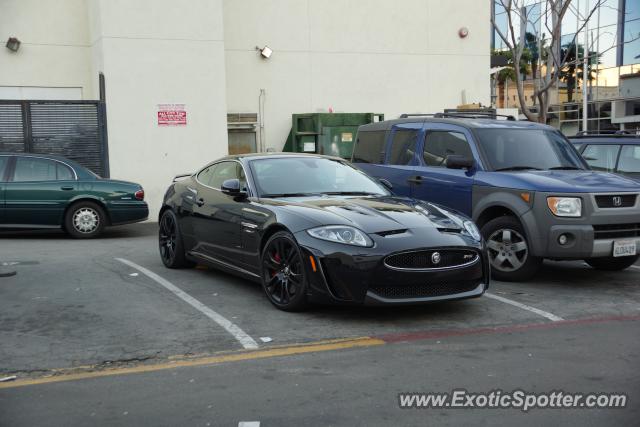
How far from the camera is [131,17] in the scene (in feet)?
49.2

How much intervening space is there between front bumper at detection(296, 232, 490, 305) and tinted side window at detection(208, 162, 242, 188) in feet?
6.19

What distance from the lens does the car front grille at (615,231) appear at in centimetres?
746

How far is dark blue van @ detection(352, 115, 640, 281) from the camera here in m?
7.46

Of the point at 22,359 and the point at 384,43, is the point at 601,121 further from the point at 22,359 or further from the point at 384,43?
the point at 22,359

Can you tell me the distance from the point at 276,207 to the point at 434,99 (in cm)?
1355

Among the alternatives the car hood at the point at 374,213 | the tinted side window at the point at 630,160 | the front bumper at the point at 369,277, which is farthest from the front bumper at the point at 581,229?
the tinted side window at the point at 630,160

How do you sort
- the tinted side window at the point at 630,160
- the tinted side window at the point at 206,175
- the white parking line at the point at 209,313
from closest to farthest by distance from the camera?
the white parking line at the point at 209,313, the tinted side window at the point at 206,175, the tinted side window at the point at 630,160

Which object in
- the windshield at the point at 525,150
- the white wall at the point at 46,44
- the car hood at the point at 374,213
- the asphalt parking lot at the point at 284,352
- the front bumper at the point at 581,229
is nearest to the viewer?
the asphalt parking lot at the point at 284,352

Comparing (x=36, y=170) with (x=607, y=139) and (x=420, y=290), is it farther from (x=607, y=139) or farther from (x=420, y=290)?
(x=607, y=139)

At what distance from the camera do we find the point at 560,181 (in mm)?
7707

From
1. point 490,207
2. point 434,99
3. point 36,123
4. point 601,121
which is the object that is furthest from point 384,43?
point 601,121

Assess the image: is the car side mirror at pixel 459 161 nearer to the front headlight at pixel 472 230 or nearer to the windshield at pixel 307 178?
the windshield at pixel 307 178

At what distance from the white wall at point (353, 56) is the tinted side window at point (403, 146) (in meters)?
8.37

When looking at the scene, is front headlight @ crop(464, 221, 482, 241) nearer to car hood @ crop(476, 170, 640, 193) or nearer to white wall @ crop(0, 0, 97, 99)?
car hood @ crop(476, 170, 640, 193)
